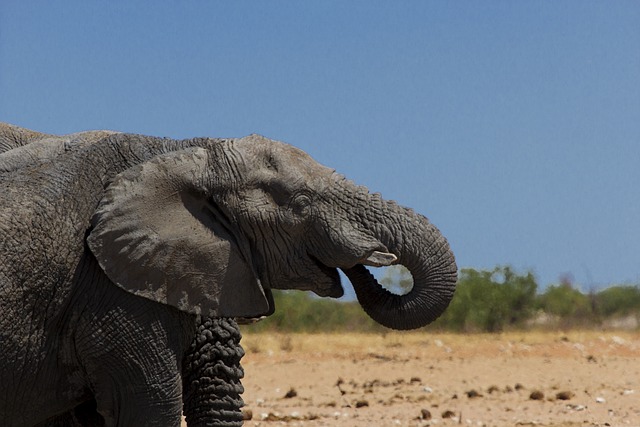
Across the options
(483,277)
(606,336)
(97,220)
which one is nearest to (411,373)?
(606,336)

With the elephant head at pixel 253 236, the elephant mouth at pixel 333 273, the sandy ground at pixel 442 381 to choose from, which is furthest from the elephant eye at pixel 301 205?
the sandy ground at pixel 442 381

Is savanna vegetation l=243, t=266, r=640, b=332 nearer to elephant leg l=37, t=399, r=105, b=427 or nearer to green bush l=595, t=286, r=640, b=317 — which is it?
green bush l=595, t=286, r=640, b=317

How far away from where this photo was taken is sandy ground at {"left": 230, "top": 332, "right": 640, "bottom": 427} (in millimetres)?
13195

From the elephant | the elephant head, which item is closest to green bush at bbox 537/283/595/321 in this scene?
the elephant

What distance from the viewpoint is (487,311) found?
31.0 meters

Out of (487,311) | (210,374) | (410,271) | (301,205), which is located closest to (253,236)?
(301,205)

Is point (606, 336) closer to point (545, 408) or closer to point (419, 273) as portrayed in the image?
point (545, 408)

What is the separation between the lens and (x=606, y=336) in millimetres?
24828

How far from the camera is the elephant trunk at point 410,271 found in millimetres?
6637

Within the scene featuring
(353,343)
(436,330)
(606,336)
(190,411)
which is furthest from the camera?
(436,330)

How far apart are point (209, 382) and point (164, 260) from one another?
1.25 meters

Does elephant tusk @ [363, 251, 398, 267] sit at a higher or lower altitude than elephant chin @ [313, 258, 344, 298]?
higher

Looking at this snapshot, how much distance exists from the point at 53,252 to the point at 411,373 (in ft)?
38.0

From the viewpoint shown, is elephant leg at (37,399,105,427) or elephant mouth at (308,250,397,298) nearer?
elephant mouth at (308,250,397,298)
